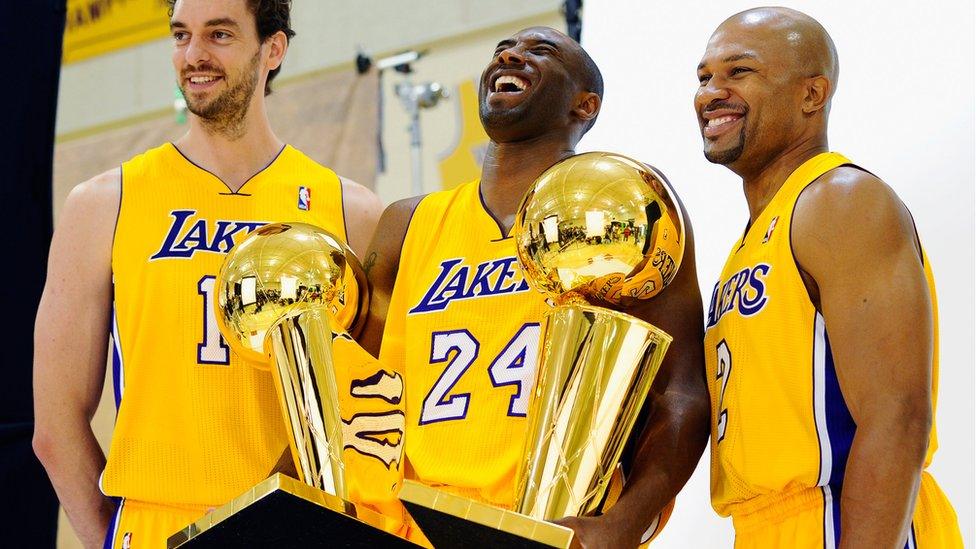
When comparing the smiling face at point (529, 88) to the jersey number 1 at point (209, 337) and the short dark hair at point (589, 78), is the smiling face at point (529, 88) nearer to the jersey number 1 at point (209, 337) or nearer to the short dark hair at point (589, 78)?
the short dark hair at point (589, 78)

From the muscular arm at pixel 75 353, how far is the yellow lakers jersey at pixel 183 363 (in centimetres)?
6

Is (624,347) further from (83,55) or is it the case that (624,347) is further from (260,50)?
(83,55)

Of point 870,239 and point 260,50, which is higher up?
point 260,50

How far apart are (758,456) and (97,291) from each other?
1.57m

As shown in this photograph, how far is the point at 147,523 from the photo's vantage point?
2721 mm

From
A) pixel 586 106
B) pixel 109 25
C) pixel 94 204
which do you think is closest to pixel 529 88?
pixel 586 106

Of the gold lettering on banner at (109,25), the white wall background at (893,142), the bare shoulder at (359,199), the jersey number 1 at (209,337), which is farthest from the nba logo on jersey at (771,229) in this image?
the gold lettering on banner at (109,25)

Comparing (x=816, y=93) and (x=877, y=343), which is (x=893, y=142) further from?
(x=877, y=343)

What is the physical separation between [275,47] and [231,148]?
1.00 feet

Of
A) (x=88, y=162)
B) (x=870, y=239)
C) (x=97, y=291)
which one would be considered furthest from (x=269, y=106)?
(x=870, y=239)

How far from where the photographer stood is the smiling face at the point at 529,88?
2562 millimetres

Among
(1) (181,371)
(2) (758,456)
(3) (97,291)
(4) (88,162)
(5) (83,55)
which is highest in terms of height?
(5) (83,55)

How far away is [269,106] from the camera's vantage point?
602cm

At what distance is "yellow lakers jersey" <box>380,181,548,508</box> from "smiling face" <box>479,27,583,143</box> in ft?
0.66
